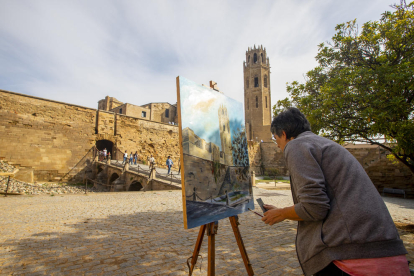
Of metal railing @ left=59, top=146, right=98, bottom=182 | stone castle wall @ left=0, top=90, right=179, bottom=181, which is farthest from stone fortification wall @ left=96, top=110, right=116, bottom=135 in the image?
metal railing @ left=59, top=146, right=98, bottom=182

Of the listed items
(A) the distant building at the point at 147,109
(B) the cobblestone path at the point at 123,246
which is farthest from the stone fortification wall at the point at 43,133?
(B) the cobblestone path at the point at 123,246

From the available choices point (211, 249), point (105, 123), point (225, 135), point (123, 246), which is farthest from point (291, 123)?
point (105, 123)

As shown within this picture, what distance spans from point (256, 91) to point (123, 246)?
1920 inches

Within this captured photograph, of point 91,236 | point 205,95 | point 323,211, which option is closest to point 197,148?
point 205,95

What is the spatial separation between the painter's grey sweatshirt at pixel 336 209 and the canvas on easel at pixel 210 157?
1.14m

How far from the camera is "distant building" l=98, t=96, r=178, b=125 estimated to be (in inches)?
1296

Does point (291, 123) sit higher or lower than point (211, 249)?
higher

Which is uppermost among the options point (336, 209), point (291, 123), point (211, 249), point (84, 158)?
point (84, 158)

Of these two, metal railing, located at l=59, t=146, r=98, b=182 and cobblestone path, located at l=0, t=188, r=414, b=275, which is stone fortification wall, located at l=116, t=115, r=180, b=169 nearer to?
metal railing, located at l=59, t=146, r=98, b=182

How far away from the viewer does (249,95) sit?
163ft

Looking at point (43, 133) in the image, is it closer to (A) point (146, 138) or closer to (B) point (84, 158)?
(B) point (84, 158)

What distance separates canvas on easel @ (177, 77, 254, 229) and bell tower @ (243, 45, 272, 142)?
4459 centimetres

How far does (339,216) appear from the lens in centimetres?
130

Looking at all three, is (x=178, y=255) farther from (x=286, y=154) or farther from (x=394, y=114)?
(x=394, y=114)
